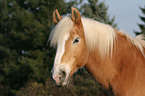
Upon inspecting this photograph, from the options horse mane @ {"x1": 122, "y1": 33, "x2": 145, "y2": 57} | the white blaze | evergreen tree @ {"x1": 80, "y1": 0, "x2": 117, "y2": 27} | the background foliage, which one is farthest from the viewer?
evergreen tree @ {"x1": 80, "y1": 0, "x2": 117, "y2": 27}

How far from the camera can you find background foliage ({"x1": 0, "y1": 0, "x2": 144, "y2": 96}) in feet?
65.8

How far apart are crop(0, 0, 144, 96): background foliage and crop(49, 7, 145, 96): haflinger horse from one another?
14.6m

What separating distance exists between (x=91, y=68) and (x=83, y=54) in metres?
0.27

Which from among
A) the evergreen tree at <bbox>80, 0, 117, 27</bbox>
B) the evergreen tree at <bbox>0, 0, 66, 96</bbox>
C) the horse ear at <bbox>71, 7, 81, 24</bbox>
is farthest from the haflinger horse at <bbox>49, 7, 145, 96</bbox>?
the evergreen tree at <bbox>80, 0, 117, 27</bbox>

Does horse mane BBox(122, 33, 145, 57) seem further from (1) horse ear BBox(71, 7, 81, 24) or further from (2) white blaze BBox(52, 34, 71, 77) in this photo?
(2) white blaze BBox(52, 34, 71, 77)

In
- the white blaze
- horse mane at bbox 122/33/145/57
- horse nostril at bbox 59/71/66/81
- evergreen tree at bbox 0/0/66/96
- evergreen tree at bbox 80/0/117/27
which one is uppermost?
horse mane at bbox 122/33/145/57

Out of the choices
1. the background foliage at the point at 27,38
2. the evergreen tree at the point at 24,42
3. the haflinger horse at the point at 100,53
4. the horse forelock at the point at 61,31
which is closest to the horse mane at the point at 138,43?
the haflinger horse at the point at 100,53

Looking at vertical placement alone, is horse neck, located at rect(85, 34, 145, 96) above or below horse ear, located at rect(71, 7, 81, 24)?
below

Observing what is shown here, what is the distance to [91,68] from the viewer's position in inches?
135

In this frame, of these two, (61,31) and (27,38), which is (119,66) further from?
(27,38)

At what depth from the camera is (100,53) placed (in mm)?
3389

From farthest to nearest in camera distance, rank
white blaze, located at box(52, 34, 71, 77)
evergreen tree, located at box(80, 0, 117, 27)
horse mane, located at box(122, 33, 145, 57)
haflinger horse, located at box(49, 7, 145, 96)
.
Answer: evergreen tree, located at box(80, 0, 117, 27) → horse mane, located at box(122, 33, 145, 57) → haflinger horse, located at box(49, 7, 145, 96) → white blaze, located at box(52, 34, 71, 77)

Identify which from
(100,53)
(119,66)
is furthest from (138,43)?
(100,53)

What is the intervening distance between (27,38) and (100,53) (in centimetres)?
1927
